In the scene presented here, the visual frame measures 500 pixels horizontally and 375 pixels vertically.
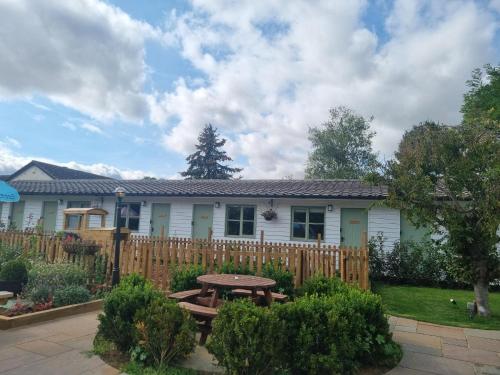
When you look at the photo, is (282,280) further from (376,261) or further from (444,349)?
(376,261)

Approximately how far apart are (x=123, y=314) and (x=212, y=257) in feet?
12.7

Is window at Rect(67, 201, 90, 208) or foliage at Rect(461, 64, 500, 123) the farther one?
foliage at Rect(461, 64, 500, 123)

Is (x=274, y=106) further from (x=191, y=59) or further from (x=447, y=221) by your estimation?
(x=447, y=221)

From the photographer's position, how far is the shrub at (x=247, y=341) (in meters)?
3.21

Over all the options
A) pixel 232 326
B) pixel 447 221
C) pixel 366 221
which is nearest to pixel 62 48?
pixel 232 326

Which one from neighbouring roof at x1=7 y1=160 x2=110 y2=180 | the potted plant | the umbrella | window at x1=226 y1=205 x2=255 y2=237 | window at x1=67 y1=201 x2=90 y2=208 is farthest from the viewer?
neighbouring roof at x1=7 y1=160 x2=110 y2=180

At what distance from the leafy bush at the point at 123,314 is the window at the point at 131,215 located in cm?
1150

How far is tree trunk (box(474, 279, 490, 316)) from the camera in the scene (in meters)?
6.65

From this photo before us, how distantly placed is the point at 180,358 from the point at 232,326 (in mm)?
982

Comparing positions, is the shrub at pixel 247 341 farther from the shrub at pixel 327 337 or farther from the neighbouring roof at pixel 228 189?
the neighbouring roof at pixel 228 189

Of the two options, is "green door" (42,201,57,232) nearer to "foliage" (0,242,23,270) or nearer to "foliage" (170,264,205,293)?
"foliage" (0,242,23,270)

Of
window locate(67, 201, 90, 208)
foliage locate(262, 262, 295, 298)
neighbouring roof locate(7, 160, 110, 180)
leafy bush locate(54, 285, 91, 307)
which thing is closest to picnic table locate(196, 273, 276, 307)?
foliage locate(262, 262, 295, 298)

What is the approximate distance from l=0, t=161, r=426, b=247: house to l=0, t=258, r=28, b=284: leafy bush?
5851 mm

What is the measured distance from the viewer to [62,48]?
8680 mm
